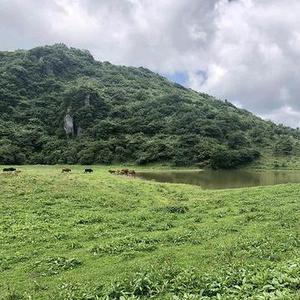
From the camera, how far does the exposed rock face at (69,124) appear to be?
461 feet

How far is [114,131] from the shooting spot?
135625 mm

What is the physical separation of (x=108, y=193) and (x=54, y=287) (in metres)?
18.9

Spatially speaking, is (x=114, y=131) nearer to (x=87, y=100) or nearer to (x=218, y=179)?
(x=87, y=100)

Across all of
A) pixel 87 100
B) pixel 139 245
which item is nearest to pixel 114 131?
pixel 87 100

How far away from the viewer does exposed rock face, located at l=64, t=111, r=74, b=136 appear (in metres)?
141

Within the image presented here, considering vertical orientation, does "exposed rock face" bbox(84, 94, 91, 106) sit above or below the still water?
above

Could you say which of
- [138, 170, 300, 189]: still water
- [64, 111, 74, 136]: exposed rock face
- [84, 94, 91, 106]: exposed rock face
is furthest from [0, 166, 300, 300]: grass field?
[84, 94, 91, 106]: exposed rock face

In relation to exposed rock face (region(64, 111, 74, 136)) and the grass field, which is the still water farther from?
exposed rock face (region(64, 111, 74, 136))

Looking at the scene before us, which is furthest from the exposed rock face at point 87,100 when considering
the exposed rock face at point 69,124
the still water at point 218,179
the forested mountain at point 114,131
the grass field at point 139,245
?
the grass field at point 139,245

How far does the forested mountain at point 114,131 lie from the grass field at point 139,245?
246 feet

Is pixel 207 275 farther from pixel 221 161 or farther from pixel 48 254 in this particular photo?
pixel 221 161

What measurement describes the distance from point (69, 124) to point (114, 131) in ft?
52.3

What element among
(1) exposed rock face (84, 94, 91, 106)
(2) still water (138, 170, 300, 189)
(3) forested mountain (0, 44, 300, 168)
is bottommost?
(2) still water (138, 170, 300, 189)

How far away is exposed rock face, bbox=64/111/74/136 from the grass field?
105588 millimetres
